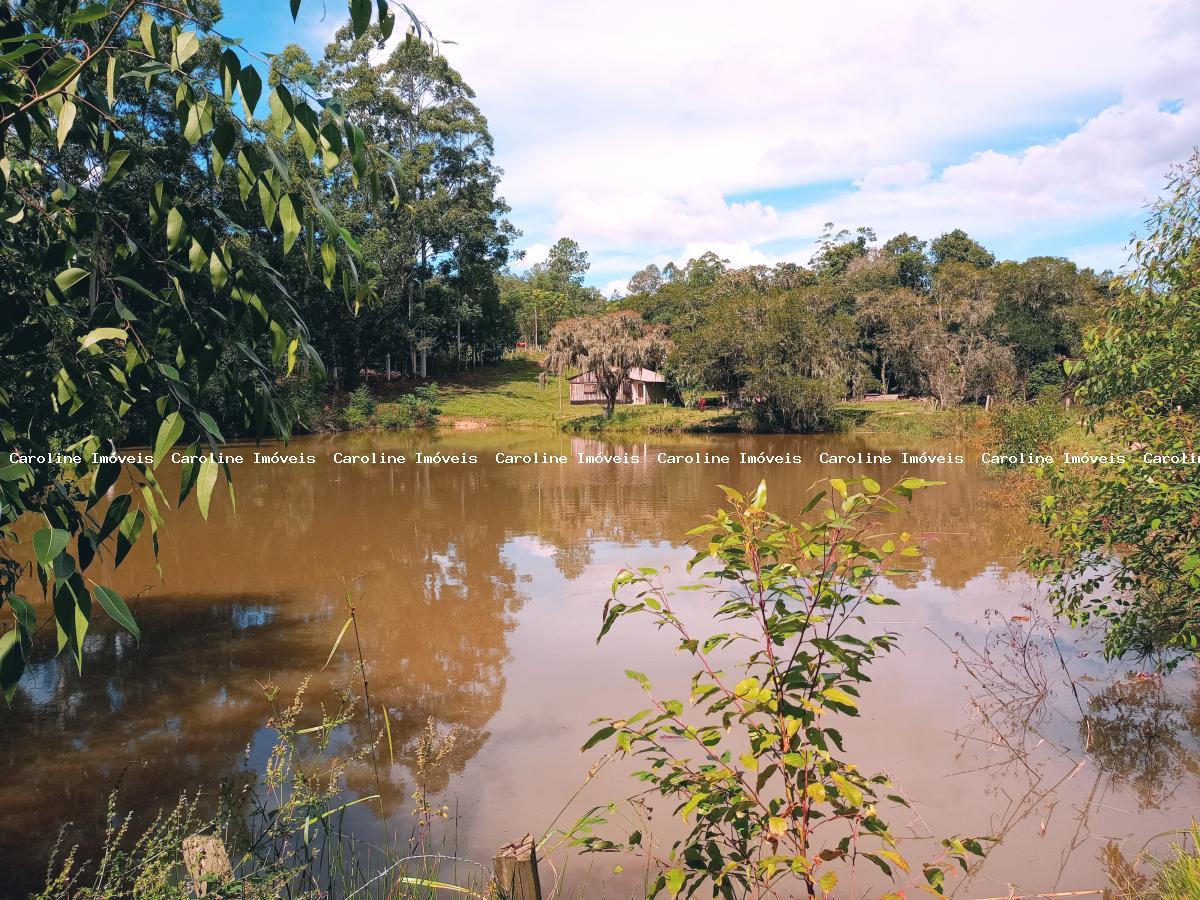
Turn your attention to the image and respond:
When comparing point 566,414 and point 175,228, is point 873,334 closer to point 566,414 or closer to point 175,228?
point 566,414

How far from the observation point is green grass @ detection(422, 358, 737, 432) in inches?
1395

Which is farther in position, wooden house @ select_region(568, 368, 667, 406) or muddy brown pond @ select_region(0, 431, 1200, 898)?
wooden house @ select_region(568, 368, 667, 406)

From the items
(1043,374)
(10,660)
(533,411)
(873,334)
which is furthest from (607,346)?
(10,660)

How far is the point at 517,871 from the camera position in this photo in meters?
2.26

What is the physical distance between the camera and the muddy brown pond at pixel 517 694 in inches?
178

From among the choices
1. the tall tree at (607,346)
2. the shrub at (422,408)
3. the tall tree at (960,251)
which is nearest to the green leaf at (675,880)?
the tall tree at (607,346)

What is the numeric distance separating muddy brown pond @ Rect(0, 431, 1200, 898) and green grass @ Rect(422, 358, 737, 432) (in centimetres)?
2270

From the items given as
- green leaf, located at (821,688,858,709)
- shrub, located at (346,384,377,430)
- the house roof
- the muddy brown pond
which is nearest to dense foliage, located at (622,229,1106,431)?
the house roof

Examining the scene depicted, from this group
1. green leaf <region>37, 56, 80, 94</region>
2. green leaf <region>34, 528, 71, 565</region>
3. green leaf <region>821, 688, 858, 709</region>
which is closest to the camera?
green leaf <region>34, 528, 71, 565</region>

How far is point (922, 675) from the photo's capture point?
6668 millimetres

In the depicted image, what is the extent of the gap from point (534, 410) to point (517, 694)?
35.7 meters

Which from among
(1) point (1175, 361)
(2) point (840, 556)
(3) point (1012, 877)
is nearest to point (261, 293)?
(2) point (840, 556)

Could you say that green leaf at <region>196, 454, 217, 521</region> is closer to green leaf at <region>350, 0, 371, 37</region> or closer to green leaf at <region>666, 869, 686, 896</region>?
green leaf at <region>350, 0, 371, 37</region>

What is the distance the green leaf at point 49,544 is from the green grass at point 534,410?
33.4 meters
